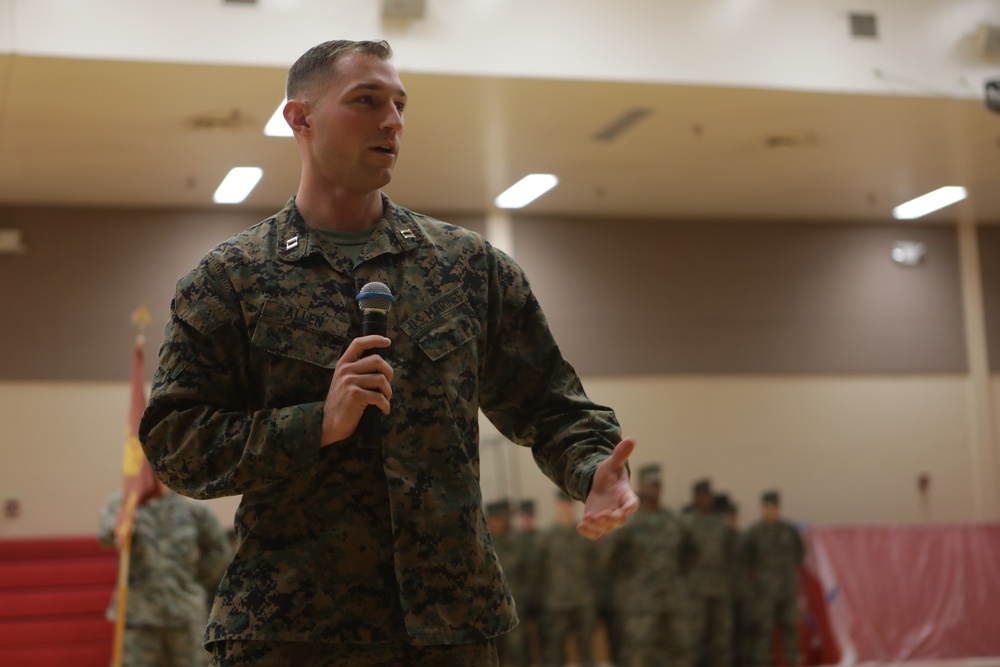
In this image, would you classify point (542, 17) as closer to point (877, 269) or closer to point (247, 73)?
point (247, 73)

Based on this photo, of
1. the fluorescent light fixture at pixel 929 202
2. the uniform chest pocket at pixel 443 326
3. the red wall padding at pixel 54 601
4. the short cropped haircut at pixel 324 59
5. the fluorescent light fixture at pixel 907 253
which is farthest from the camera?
the fluorescent light fixture at pixel 907 253

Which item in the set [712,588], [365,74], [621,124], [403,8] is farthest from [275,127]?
[365,74]

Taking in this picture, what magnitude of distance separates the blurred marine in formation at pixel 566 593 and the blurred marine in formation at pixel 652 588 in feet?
1.17

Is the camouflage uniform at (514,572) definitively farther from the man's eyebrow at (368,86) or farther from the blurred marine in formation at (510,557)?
the man's eyebrow at (368,86)

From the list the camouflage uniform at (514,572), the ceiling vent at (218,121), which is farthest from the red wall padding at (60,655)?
the ceiling vent at (218,121)

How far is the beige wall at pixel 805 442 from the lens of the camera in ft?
43.5

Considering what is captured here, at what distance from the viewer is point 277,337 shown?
73.6 inches

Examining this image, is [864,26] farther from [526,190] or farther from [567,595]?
[567,595]

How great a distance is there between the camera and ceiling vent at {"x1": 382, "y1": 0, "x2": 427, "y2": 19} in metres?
8.03

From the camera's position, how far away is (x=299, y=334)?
1876 millimetres

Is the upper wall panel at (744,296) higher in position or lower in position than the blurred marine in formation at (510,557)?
higher

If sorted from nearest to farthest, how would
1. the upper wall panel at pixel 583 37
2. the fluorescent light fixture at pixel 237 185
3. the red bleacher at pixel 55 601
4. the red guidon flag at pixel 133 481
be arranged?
Result: 1. the red guidon flag at pixel 133 481
2. the upper wall panel at pixel 583 37
3. the red bleacher at pixel 55 601
4. the fluorescent light fixture at pixel 237 185

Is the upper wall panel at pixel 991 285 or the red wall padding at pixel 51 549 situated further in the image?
the upper wall panel at pixel 991 285

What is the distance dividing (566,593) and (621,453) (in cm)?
1002
